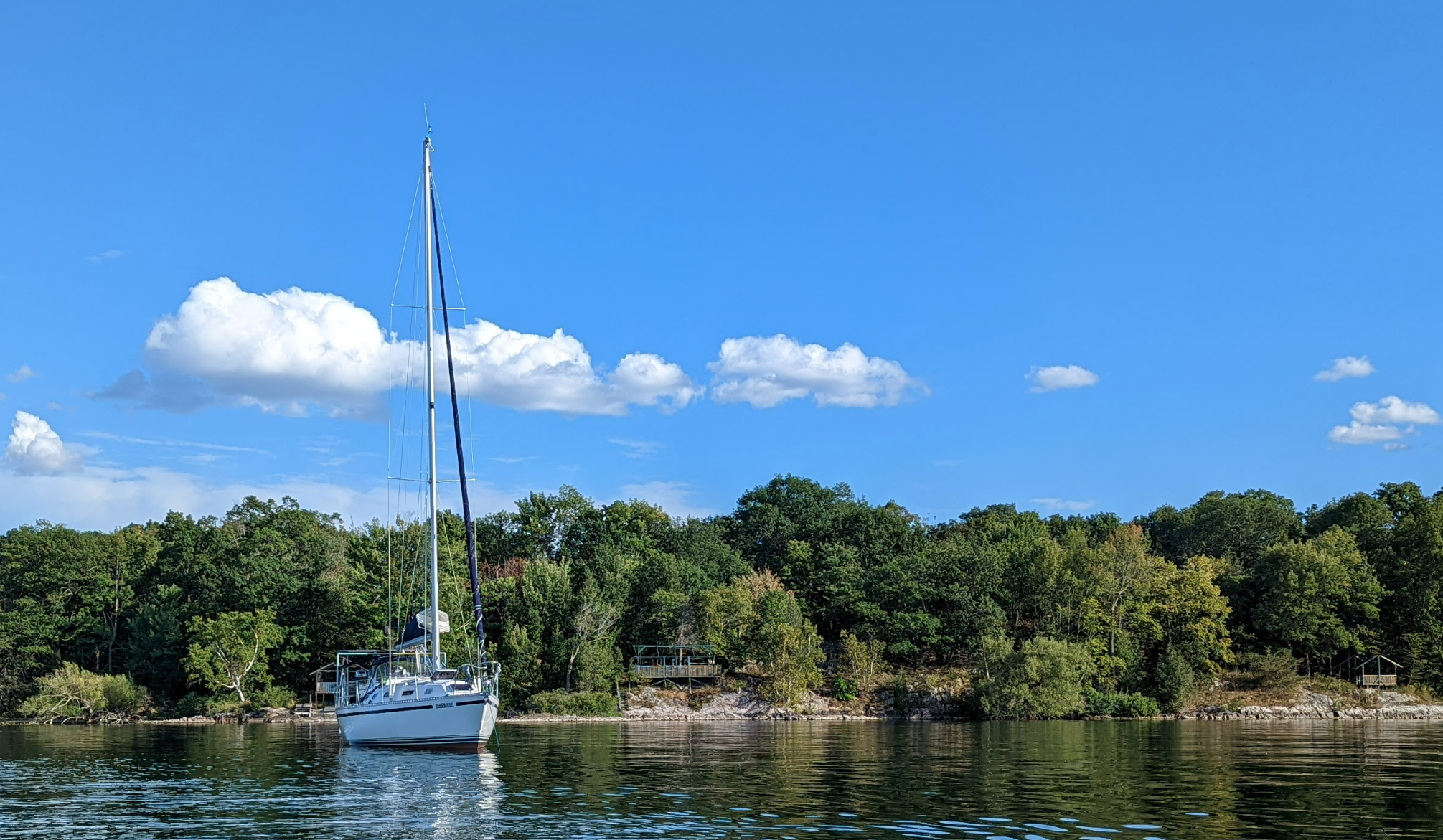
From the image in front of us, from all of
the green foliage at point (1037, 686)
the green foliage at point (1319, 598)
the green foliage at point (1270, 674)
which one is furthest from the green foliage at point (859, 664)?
the green foliage at point (1319, 598)

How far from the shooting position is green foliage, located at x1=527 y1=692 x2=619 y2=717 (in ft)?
247

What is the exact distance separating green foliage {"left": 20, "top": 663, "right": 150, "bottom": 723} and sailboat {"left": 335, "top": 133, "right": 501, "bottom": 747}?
37096mm

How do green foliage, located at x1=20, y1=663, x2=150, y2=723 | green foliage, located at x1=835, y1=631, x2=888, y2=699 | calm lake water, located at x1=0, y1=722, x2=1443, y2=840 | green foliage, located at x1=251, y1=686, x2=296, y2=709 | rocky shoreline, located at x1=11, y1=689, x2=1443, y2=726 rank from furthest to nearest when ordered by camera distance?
green foliage, located at x1=835, y1=631, x2=888, y2=699 → green foliage, located at x1=251, y1=686, x2=296, y2=709 → green foliage, located at x1=20, y1=663, x2=150, y2=723 → rocky shoreline, located at x1=11, y1=689, x2=1443, y2=726 → calm lake water, located at x1=0, y1=722, x2=1443, y2=840

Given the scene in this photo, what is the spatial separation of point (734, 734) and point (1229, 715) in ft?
129

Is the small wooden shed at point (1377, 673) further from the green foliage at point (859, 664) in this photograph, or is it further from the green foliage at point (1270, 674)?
the green foliage at point (859, 664)

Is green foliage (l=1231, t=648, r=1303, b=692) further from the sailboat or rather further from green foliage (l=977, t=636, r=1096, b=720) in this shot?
the sailboat

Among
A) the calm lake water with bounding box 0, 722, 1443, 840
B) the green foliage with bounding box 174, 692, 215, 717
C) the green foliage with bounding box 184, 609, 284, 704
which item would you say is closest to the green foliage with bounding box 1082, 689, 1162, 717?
the calm lake water with bounding box 0, 722, 1443, 840

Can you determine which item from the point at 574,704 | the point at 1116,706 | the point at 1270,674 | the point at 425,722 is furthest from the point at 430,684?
the point at 1270,674

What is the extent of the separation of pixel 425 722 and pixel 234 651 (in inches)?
1578

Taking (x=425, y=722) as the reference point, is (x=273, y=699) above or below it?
below

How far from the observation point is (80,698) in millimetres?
78438

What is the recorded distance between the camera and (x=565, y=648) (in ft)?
261

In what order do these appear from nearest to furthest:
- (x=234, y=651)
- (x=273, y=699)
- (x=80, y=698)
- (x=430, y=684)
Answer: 1. (x=430, y=684)
2. (x=80, y=698)
3. (x=234, y=651)
4. (x=273, y=699)

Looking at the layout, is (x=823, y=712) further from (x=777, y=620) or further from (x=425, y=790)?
(x=425, y=790)
